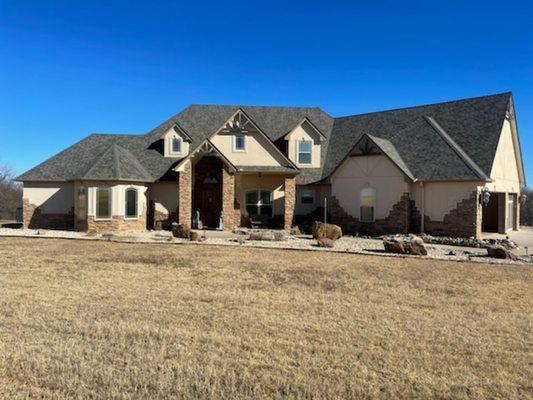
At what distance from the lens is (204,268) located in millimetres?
14047

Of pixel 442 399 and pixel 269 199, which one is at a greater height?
pixel 269 199

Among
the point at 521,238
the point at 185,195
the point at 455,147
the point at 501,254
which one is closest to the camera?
the point at 501,254

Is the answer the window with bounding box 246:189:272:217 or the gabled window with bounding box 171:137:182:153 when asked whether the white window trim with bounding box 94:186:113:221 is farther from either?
the window with bounding box 246:189:272:217

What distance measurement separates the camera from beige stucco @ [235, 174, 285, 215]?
29.5 meters

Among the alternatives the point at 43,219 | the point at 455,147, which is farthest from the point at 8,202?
the point at 455,147

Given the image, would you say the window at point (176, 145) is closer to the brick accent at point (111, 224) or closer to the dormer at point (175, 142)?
the dormer at point (175, 142)

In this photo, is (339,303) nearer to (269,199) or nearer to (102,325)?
(102,325)

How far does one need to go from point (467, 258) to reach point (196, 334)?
12670mm

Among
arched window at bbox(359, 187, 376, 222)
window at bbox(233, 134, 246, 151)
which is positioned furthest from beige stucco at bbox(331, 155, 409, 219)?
window at bbox(233, 134, 246, 151)

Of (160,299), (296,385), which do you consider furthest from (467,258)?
(296,385)

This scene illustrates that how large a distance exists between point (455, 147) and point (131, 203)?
60.6ft

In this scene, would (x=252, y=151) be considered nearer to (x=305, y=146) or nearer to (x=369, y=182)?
(x=305, y=146)

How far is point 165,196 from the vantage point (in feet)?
94.2

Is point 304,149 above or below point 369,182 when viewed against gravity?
above
